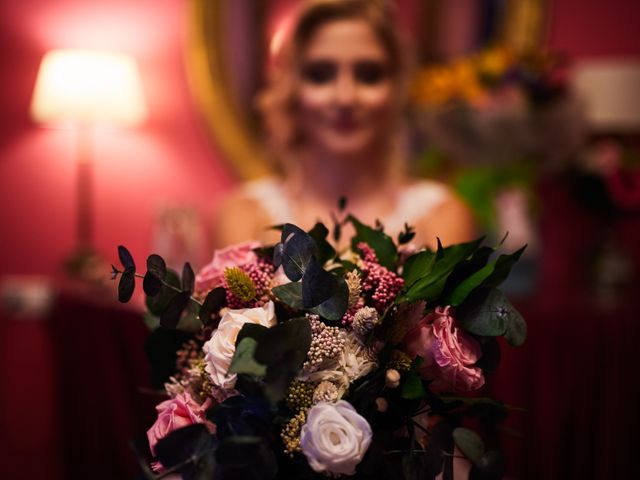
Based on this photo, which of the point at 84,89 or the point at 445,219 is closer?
the point at 445,219

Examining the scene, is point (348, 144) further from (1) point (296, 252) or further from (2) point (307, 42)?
(1) point (296, 252)

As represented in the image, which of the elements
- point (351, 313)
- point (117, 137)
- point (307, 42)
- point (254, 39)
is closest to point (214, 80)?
point (254, 39)

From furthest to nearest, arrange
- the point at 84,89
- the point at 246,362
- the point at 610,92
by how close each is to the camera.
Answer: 1. the point at 610,92
2. the point at 84,89
3. the point at 246,362

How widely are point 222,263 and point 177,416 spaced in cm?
16

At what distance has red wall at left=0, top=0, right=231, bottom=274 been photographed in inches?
93.8

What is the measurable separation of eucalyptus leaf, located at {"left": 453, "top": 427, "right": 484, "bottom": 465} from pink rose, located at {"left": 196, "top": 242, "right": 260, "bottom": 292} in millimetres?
253

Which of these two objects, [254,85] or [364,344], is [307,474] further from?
[254,85]

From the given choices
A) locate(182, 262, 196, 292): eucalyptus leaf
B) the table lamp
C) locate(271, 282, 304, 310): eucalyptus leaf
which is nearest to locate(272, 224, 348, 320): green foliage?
locate(271, 282, 304, 310): eucalyptus leaf

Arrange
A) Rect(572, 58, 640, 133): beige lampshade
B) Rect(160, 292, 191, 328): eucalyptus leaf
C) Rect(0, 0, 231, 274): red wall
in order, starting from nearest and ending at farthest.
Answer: Rect(160, 292, 191, 328): eucalyptus leaf → Rect(572, 58, 640, 133): beige lampshade → Rect(0, 0, 231, 274): red wall

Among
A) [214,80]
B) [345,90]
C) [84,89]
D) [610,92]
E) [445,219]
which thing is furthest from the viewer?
[214,80]

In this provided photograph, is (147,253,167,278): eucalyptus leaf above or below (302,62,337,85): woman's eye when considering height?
below

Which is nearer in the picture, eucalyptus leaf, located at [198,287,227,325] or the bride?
eucalyptus leaf, located at [198,287,227,325]

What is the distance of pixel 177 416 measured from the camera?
60 centimetres

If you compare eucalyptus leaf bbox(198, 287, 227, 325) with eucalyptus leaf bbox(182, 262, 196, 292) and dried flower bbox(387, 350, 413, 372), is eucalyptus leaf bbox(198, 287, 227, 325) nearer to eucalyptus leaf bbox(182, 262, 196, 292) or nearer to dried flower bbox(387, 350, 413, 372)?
eucalyptus leaf bbox(182, 262, 196, 292)
